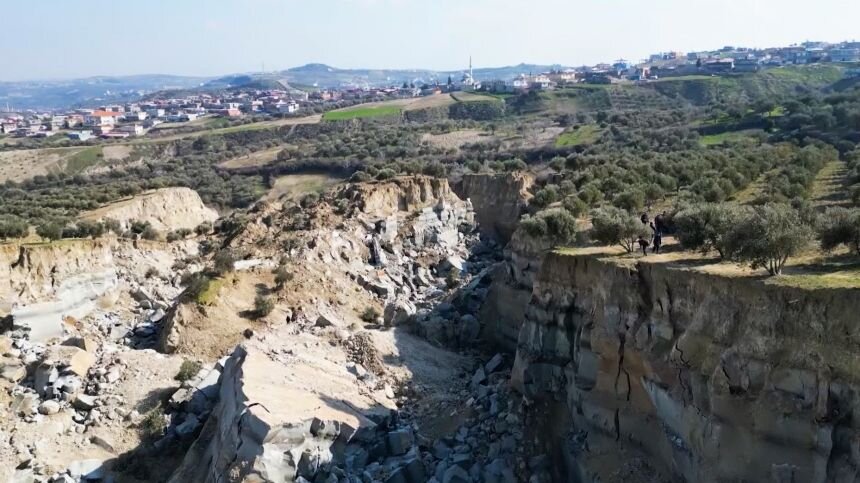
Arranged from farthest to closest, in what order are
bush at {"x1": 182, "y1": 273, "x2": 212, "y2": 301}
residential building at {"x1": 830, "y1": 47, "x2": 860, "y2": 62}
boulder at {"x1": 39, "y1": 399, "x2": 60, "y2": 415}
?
residential building at {"x1": 830, "y1": 47, "x2": 860, "y2": 62}, bush at {"x1": 182, "y1": 273, "x2": 212, "y2": 301}, boulder at {"x1": 39, "y1": 399, "x2": 60, "y2": 415}

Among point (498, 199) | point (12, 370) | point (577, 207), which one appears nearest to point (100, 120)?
point (498, 199)

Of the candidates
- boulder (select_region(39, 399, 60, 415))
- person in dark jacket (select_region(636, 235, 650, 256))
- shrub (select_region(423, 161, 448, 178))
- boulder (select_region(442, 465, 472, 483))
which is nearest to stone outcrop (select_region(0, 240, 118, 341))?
boulder (select_region(39, 399, 60, 415))

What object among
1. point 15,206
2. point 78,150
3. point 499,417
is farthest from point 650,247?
point 78,150

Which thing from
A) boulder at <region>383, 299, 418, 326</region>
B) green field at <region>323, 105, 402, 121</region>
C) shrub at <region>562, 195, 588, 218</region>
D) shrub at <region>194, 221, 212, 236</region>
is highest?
green field at <region>323, 105, 402, 121</region>

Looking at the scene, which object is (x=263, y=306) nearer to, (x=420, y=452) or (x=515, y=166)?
(x=420, y=452)

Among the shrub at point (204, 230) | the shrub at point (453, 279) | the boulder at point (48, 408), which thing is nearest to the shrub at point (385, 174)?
the shrub at point (204, 230)

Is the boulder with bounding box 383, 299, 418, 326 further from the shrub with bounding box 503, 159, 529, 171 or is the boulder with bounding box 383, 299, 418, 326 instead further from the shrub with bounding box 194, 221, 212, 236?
the shrub with bounding box 503, 159, 529, 171
